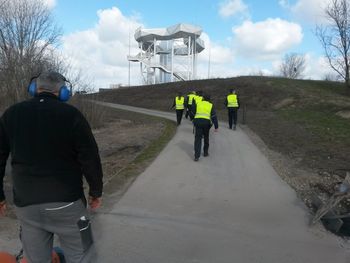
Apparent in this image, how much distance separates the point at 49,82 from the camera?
3738 mm

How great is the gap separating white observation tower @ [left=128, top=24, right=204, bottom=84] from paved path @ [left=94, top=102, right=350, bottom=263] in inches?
2263

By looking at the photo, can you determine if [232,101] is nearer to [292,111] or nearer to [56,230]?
[292,111]

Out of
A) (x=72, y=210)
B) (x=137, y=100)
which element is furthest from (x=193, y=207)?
(x=137, y=100)

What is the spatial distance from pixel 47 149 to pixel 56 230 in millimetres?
648

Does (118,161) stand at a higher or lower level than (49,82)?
lower

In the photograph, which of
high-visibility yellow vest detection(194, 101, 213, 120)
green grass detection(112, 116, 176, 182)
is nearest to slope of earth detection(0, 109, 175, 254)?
green grass detection(112, 116, 176, 182)

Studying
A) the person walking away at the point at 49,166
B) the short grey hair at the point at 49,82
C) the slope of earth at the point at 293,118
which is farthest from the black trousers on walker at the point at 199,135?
the short grey hair at the point at 49,82

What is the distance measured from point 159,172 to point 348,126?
13.2 metres

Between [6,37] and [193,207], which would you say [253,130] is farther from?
[6,37]

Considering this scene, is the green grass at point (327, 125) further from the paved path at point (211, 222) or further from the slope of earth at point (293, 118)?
the paved path at point (211, 222)

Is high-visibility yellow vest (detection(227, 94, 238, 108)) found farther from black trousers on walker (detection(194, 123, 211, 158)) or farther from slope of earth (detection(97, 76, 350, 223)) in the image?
black trousers on walker (detection(194, 123, 211, 158))

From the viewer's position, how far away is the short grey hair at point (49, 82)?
3723 mm

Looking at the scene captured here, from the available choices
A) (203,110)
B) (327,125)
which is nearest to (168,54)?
(327,125)

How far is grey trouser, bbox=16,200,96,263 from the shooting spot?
12.0ft
